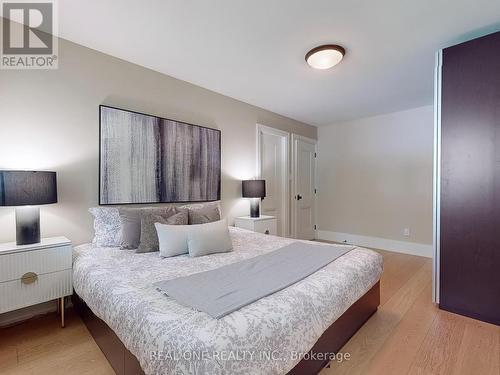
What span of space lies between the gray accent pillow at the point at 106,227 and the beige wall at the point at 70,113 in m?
0.17

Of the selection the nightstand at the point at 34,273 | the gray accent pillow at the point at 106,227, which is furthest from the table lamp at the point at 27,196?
the gray accent pillow at the point at 106,227

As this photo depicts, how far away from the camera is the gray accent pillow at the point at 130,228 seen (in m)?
2.09

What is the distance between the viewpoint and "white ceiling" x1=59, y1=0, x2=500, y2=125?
5.85 feet

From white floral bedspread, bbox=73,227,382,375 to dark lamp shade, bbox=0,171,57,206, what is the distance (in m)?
0.54

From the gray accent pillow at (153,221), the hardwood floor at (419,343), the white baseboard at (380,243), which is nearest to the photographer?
the hardwood floor at (419,343)

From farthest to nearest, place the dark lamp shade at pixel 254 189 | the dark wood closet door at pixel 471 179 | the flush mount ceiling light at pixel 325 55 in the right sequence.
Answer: the dark lamp shade at pixel 254 189 < the flush mount ceiling light at pixel 325 55 < the dark wood closet door at pixel 471 179

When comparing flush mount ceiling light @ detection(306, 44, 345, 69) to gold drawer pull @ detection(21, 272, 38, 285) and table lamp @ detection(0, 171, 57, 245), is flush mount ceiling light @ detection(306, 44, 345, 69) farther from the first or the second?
gold drawer pull @ detection(21, 272, 38, 285)

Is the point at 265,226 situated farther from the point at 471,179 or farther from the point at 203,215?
the point at 471,179

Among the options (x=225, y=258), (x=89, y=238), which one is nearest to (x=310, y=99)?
(x=225, y=258)

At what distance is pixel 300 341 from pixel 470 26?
2.66 metres

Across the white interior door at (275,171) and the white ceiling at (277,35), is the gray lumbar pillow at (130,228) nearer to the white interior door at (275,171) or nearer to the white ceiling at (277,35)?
the white ceiling at (277,35)

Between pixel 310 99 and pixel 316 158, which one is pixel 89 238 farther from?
pixel 316 158

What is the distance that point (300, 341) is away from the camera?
3.75 ft

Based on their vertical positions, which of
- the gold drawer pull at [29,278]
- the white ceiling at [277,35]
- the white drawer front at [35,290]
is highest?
the white ceiling at [277,35]
